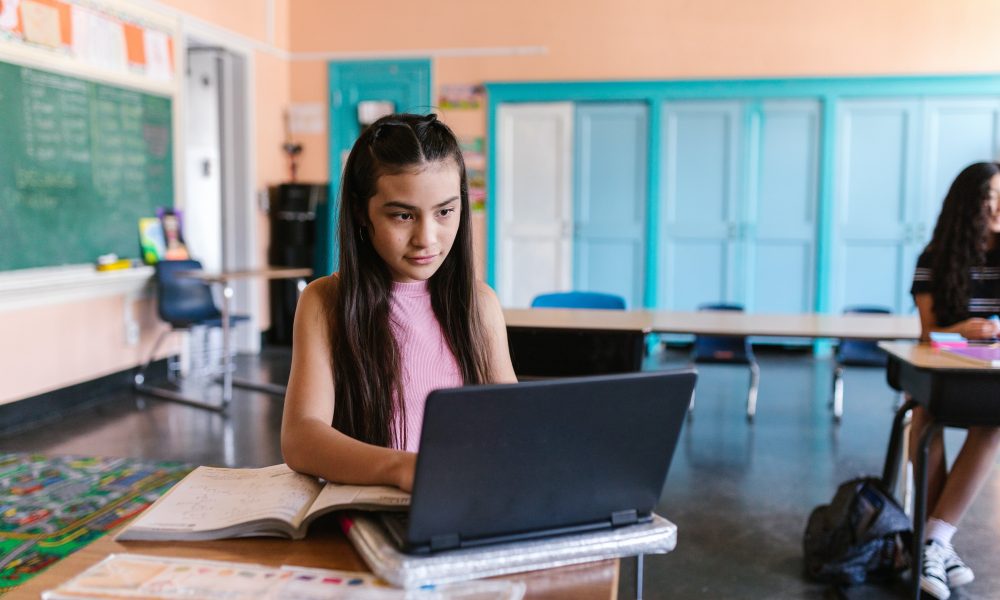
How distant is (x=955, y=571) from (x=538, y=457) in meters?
2.29

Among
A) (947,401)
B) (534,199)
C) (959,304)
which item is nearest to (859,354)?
(959,304)

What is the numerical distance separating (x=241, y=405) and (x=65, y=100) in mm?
1970

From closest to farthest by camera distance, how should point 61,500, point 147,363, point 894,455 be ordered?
point 894,455 < point 61,500 < point 147,363

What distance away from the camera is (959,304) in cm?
282

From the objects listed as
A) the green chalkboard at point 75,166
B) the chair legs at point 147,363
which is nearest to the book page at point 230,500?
the green chalkboard at point 75,166

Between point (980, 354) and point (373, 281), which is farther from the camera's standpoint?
point (980, 354)

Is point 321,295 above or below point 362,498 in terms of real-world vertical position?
above

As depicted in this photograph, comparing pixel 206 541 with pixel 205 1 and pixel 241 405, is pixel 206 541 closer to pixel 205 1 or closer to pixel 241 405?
pixel 241 405

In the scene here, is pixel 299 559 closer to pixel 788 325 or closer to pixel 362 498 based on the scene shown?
pixel 362 498

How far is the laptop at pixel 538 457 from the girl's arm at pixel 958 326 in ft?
7.27

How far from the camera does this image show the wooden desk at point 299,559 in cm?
85

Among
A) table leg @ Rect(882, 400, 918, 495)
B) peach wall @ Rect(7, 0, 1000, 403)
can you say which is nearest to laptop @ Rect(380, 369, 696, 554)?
table leg @ Rect(882, 400, 918, 495)

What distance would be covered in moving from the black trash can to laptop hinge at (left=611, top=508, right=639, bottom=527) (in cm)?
632

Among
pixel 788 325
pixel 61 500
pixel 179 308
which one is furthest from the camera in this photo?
pixel 179 308
